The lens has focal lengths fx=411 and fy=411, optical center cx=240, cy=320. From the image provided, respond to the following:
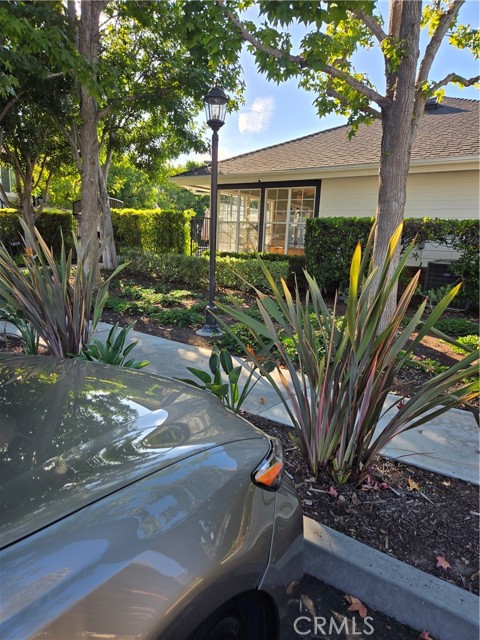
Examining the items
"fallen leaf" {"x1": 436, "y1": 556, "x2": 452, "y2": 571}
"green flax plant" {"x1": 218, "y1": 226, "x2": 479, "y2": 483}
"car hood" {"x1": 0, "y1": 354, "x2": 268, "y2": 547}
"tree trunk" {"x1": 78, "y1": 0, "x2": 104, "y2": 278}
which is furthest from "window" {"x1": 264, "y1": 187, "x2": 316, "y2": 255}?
"car hood" {"x1": 0, "y1": 354, "x2": 268, "y2": 547}

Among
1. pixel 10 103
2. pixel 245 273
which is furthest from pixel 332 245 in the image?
pixel 10 103

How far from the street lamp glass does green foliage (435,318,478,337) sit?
466 cm

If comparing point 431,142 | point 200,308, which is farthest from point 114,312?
point 431,142

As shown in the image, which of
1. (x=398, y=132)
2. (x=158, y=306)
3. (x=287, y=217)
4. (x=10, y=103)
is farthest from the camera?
(x=287, y=217)

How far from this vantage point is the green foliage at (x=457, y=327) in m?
6.41

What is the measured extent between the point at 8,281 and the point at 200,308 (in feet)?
14.2

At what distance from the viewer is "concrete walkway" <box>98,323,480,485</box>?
9.82 feet

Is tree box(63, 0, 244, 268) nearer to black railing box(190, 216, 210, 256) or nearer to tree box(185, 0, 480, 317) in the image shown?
tree box(185, 0, 480, 317)

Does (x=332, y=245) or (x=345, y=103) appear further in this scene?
(x=332, y=245)

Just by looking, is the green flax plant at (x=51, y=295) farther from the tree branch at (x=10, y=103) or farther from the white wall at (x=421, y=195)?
the white wall at (x=421, y=195)

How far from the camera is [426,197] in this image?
406 inches

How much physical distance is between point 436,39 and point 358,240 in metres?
4.21

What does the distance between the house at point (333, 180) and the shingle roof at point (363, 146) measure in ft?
0.09

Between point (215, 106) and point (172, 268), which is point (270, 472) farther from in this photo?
point (172, 268)
